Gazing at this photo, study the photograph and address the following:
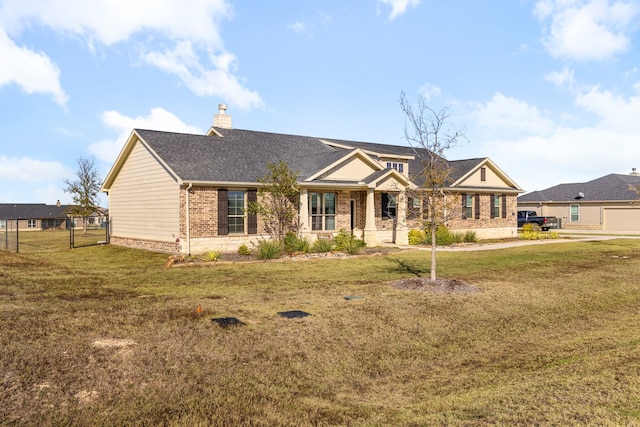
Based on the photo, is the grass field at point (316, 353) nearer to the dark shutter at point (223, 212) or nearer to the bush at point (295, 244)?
the bush at point (295, 244)

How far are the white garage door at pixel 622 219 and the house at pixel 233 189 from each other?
20.8m

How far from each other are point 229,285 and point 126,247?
14351 mm

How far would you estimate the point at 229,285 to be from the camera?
46.6 ft

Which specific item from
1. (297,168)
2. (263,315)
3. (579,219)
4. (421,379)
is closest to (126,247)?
(297,168)

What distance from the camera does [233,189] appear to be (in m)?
22.7

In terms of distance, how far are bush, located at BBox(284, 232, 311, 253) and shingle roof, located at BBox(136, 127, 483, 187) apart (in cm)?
319

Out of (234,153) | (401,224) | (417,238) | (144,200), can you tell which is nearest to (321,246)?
(401,224)

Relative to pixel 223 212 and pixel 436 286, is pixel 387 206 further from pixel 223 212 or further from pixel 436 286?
pixel 436 286

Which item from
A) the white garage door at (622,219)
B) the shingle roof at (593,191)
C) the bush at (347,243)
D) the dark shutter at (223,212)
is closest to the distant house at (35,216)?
the dark shutter at (223,212)

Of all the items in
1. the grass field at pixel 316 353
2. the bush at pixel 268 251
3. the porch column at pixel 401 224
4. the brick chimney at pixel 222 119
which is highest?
the brick chimney at pixel 222 119

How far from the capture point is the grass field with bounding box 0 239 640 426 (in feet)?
18.8

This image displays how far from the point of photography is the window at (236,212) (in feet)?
74.6

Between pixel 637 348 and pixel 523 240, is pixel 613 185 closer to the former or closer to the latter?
pixel 523 240

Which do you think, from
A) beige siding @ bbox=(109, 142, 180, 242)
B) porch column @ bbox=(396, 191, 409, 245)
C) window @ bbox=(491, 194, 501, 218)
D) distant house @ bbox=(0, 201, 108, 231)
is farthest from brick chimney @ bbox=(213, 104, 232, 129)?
distant house @ bbox=(0, 201, 108, 231)
